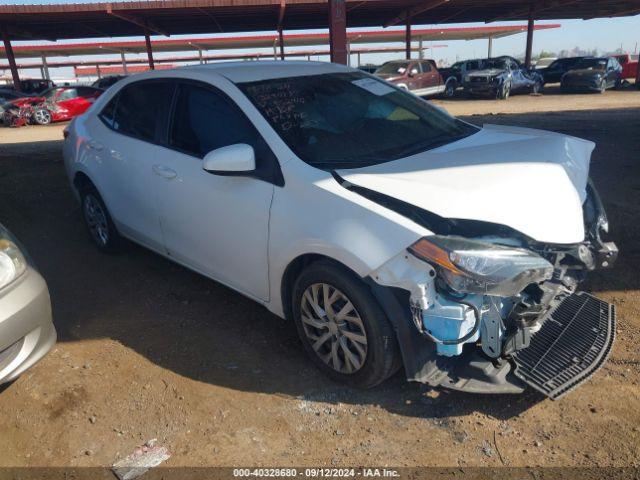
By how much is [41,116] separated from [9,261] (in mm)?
18843

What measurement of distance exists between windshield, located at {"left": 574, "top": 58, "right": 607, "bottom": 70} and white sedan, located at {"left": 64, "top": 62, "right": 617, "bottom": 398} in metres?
21.9

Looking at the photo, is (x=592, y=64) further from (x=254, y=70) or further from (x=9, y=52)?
(x=9, y=52)

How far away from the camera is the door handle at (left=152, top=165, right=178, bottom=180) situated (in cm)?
352

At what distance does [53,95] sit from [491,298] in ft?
67.2

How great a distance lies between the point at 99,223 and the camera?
4.80 metres

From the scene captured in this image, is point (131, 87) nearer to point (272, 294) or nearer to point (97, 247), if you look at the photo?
point (97, 247)

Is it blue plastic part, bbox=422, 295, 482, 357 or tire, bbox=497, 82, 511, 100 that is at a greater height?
blue plastic part, bbox=422, 295, 482, 357

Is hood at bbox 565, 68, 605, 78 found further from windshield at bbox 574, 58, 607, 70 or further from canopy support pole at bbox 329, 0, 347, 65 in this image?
canopy support pole at bbox 329, 0, 347, 65

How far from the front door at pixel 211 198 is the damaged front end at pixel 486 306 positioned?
2.99 feet

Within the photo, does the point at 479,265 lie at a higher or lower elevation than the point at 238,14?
lower

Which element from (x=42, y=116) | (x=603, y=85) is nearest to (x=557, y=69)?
(x=603, y=85)

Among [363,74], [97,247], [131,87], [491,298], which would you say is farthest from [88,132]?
[491,298]

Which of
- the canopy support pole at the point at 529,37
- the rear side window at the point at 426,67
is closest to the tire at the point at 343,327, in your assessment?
the rear side window at the point at 426,67

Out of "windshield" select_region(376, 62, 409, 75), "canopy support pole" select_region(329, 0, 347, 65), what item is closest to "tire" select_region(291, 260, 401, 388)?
"canopy support pole" select_region(329, 0, 347, 65)
